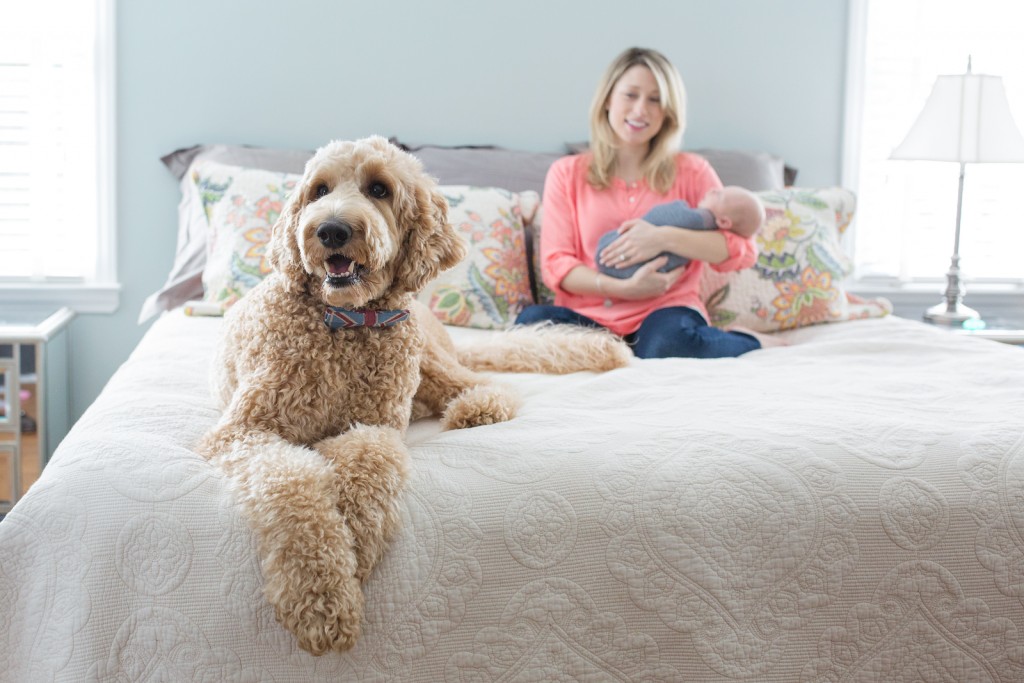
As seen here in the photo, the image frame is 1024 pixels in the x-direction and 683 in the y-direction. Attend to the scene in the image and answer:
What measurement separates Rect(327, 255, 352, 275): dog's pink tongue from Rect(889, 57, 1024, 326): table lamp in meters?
2.18

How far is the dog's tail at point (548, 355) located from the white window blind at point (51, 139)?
1.59m

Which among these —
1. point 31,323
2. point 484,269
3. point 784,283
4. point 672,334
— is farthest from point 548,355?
point 31,323

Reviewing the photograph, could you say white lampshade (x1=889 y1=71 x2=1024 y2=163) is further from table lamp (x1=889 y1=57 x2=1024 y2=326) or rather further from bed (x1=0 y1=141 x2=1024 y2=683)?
bed (x1=0 y1=141 x2=1024 y2=683)

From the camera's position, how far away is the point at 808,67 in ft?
10.8

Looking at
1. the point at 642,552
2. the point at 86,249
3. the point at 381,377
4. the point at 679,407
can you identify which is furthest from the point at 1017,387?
the point at 86,249

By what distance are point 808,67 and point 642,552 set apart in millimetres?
2503

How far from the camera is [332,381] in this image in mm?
1426

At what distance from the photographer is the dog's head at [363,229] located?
1320 mm

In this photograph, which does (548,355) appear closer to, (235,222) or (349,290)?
(349,290)

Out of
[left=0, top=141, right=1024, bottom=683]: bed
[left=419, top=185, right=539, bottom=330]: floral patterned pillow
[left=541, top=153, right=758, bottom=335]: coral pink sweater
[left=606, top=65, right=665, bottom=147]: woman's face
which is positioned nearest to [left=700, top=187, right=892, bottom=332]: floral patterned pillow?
[left=541, top=153, right=758, bottom=335]: coral pink sweater

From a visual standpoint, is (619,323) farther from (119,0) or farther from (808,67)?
(119,0)

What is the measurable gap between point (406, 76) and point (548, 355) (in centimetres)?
146

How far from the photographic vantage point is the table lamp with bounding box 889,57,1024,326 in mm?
2904

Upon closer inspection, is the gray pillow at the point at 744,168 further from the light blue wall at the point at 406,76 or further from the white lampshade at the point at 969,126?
the white lampshade at the point at 969,126
